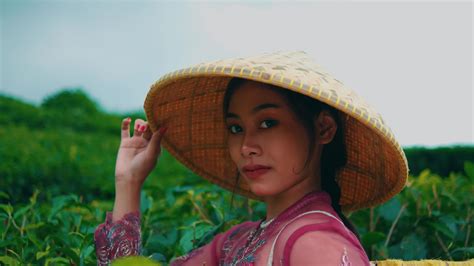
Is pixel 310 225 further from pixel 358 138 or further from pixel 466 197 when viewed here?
pixel 466 197

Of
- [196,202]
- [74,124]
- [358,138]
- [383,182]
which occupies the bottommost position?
[74,124]

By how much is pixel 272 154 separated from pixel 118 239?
22.0 inches

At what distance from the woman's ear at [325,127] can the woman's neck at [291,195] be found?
0.33 ft

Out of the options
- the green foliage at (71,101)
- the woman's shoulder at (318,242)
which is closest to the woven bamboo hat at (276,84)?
the woman's shoulder at (318,242)

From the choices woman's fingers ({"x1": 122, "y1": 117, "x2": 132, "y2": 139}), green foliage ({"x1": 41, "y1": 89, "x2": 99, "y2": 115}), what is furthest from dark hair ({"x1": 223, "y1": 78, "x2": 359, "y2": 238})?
green foliage ({"x1": 41, "y1": 89, "x2": 99, "y2": 115})

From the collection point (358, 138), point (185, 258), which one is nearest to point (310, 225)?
point (358, 138)

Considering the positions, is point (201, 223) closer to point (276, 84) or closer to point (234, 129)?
point (234, 129)

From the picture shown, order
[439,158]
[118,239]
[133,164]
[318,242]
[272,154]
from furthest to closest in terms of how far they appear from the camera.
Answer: [439,158], [133,164], [118,239], [272,154], [318,242]

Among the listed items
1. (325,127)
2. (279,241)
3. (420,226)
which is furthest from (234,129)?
(420,226)

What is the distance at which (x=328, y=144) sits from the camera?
65.1 inches

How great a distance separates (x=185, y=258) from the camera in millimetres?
1819

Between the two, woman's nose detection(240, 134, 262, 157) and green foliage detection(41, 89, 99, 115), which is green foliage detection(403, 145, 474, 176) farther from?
green foliage detection(41, 89, 99, 115)

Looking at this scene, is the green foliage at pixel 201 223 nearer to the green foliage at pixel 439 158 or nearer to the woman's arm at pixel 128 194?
the woman's arm at pixel 128 194

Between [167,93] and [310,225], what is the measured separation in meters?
0.64
